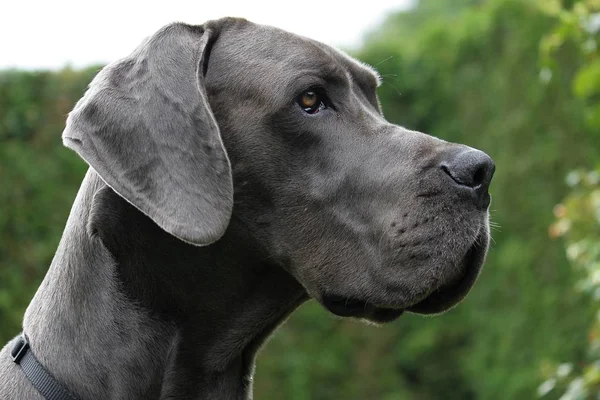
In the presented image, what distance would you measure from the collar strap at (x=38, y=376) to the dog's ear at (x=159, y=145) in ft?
2.11

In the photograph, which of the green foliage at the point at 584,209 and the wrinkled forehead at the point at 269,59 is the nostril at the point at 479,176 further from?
the green foliage at the point at 584,209

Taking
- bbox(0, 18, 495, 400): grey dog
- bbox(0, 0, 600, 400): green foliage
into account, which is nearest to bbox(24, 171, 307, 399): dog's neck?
bbox(0, 18, 495, 400): grey dog

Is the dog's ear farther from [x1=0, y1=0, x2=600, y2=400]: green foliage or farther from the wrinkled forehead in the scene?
[x1=0, y1=0, x2=600, y2=400]: green foliage

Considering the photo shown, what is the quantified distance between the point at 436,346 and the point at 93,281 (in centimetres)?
673

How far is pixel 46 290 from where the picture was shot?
3.39m

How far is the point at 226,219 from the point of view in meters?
3.13

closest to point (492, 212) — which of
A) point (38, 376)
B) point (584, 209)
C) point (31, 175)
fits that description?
point (584, 209)

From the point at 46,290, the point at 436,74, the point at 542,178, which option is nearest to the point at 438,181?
the point at 46,290

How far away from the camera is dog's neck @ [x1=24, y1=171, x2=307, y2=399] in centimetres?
318

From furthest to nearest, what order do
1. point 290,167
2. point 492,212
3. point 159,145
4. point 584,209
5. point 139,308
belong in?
1. point 492,212
2. point 584,209
3. point 290,167
4. point 139,308
5. point 159,145

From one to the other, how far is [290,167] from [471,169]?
2.11 ft

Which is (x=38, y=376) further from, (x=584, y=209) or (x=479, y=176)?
(x=584, y=209)

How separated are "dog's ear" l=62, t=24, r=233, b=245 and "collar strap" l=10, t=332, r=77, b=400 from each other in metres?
0.64

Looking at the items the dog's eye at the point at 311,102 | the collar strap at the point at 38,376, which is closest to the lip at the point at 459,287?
the dog's eye at the point at 311,102
